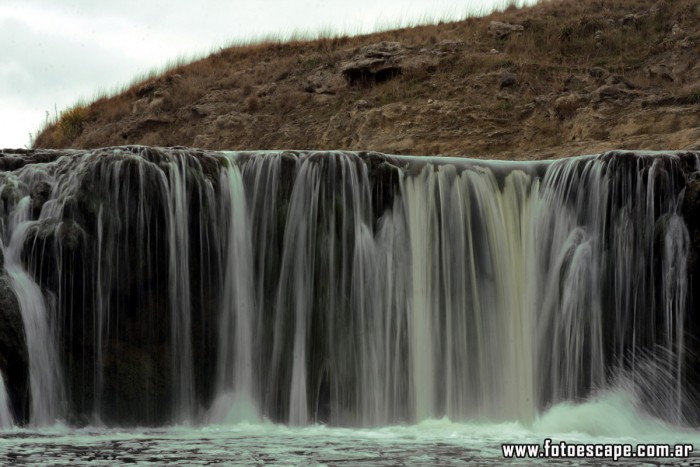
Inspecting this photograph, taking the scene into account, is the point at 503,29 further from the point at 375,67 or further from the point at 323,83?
the point at 323,83

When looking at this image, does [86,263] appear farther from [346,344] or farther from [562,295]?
[562,295]

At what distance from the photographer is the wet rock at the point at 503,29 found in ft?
112

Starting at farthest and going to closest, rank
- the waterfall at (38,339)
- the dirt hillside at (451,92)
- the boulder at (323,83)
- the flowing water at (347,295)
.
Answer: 1. the boulder at (323,83)
2. the dirt hillside at (451,92)
3. the flowing water at (347,295)
4. the waterfall at (38,339)

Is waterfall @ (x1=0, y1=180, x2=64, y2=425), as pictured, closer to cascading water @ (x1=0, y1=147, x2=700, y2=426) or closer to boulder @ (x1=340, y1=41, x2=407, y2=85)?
cascading water @ (x1=0, y1=147, x2=700, y2=426)

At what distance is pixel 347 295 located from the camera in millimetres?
18984

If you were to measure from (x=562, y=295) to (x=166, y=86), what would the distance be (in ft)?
64.8

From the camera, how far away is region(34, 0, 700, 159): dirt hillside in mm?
29250

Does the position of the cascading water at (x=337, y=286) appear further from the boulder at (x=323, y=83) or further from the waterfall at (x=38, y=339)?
the boulder at (x=323, y=83)

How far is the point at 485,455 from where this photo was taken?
14.5 meters

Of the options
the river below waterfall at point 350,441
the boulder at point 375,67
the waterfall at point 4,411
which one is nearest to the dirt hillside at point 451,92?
the boulder at point 375,67

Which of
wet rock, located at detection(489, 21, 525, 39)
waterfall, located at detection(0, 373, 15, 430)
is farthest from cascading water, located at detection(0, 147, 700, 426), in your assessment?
wet rock, located at detection(489, 21, 525, 39)

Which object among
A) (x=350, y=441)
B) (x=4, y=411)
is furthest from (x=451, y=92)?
(x=4, y=411)

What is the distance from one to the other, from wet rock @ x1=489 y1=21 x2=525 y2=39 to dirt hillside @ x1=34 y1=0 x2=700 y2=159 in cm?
4

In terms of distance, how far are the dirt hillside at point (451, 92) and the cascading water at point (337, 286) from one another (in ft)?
26.2
